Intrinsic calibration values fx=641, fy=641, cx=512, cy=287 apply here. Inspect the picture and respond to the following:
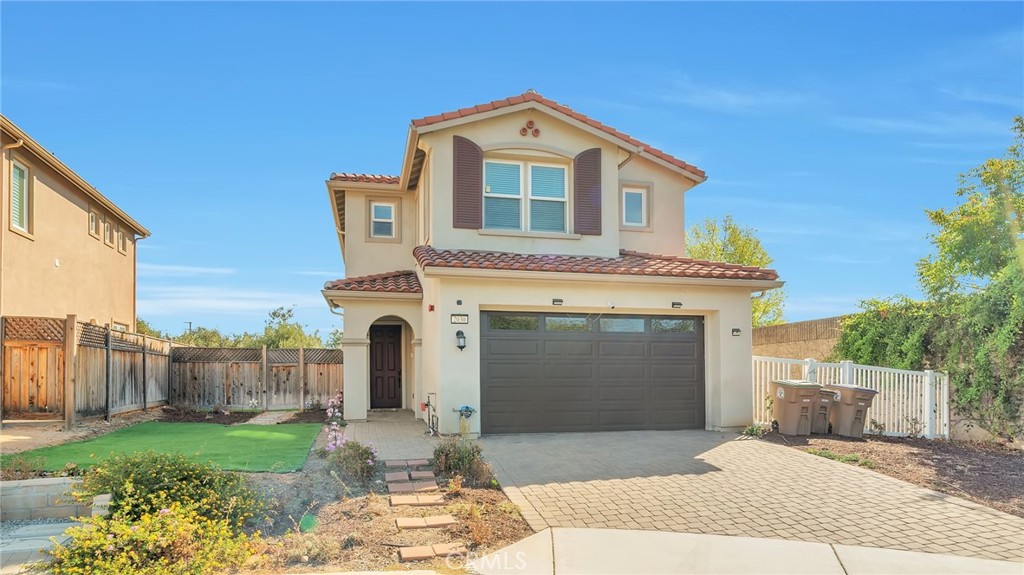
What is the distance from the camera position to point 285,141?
629 inches

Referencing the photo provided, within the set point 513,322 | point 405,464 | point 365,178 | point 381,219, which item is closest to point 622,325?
point 513,322

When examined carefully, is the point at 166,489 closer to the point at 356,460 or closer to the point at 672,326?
the point at 356,460

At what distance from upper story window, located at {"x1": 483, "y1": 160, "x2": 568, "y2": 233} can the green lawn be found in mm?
6051

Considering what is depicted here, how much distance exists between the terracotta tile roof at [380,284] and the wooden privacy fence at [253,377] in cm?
375

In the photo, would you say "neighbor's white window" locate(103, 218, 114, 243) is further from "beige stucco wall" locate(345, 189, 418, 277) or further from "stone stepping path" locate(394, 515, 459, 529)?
"stone stepping path" locate(394, 515, 459, 529)

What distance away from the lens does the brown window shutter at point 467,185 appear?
13.7m

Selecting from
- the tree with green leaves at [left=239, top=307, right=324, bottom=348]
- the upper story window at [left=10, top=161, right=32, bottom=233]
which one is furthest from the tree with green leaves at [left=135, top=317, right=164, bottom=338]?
the upper story window at [left=10, top=161, right=32, bottom=233]

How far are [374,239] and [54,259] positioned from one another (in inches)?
323

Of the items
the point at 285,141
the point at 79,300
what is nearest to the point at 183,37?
the point at 285,141

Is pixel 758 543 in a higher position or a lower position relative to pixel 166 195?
lower

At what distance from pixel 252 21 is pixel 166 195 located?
998cm

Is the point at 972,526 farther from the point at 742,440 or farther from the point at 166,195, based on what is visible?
the point at 166,195

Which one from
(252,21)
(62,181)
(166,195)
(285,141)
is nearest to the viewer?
(252,21)

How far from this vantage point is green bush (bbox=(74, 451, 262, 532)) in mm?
6562
